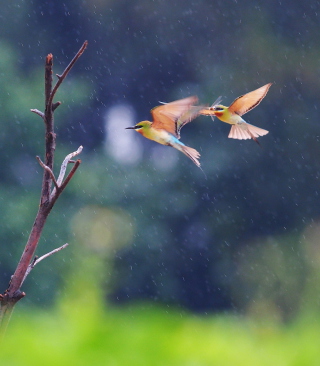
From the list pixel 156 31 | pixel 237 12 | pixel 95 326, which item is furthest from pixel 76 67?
pixel 95 326

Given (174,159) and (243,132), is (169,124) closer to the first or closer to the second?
(243,132)

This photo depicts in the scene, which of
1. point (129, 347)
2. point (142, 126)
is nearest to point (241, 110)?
point (142, 126)

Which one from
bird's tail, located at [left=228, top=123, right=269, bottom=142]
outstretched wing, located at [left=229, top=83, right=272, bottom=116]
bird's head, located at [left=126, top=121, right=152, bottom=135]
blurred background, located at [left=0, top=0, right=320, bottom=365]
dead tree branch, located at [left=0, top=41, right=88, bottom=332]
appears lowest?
dead tree branch, located at [left=0, top=41, right=88, bottom=332]

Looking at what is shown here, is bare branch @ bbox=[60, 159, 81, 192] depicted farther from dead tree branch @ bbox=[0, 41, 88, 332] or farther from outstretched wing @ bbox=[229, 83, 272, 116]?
outstretched wing @ bbox=[229, 83, 272, 116]

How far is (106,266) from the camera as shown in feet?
16.0

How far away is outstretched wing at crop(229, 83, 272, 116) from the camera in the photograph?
0.70 m

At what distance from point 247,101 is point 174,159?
14.0 ft

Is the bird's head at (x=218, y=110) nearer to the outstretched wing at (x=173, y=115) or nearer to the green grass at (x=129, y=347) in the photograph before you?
the outstretched wing at (x=173, y=115)

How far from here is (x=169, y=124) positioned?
0.71m

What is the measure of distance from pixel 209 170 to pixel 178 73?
92cm

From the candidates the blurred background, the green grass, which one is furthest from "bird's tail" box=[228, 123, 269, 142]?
the blurred background

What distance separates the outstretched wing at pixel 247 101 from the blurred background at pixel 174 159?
3.82m

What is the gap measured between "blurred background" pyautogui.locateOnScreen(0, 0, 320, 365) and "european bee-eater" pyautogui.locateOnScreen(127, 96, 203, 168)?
380cm

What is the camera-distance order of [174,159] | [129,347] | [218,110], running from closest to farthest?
1. [218,110]
2. [129,347]
3. [174,159]
